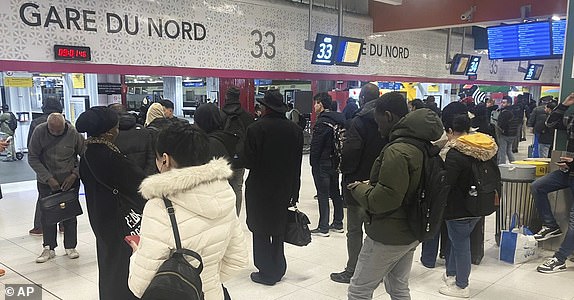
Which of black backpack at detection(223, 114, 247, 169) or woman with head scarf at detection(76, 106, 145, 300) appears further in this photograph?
black backpack at detection(223, 114, 247, 169)

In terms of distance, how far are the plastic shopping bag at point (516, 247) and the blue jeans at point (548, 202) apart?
0.85 feet

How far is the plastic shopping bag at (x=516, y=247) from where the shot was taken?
4.51 m

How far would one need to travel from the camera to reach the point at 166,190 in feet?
5.35

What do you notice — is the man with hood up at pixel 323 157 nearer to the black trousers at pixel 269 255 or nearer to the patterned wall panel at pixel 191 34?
the black trousers at pixel 269 255

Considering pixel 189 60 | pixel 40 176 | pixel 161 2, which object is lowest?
pixel 40 176

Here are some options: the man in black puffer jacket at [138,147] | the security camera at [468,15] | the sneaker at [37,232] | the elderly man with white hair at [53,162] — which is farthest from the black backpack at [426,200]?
the security camera at [468,15]

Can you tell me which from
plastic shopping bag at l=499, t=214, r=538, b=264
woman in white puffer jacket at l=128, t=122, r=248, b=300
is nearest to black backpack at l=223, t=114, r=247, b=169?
woman in white puffer jacket at l=128, t=122, r=248, b=300

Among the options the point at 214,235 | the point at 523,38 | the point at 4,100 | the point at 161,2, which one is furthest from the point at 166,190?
the point at 4,100

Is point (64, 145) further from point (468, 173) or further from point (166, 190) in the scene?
point (468, 173)

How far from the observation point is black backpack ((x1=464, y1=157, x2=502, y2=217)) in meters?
3.56

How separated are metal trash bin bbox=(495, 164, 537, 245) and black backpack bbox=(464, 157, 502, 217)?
1.41 metres

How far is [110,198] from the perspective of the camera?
251cm

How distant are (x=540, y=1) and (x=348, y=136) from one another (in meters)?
6.62

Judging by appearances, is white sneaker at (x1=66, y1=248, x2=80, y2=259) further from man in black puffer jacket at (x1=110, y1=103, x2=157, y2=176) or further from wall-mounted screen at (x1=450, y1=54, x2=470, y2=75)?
wall-mounted screen at (x1=450, y1=54, x2=470, y2=75)
